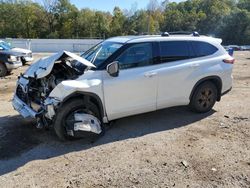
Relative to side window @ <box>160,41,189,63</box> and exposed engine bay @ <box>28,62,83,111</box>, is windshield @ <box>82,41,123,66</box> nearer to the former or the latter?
exposed engine bay @ <box>28,62,83,111</box>

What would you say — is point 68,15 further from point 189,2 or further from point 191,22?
point 189,2

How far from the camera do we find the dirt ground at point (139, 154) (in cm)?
436

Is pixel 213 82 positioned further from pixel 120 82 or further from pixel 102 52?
pixel 102 52

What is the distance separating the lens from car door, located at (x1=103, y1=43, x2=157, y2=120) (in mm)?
5723

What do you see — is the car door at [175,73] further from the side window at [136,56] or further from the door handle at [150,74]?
the side window at [136,56]

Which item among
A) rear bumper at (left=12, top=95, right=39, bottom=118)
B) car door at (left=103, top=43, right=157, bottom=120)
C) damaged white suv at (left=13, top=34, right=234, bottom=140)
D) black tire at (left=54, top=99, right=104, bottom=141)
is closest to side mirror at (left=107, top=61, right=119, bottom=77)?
damaged white suv at (left=13, top=34, right=234, bottom=140)

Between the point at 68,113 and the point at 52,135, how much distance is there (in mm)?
839

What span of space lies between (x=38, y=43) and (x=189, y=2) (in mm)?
76921

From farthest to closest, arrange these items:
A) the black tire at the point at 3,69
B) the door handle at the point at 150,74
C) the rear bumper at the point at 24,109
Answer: the black tire at the point at 3,69 < the door handle at the point at 150,74 < the rear bumper at the point at 24,109

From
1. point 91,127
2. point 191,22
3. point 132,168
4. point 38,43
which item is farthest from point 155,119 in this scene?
point 191,22

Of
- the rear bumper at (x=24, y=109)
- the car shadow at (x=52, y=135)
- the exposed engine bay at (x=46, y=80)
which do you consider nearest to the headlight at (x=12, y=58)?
the car shadow at (x=52, y=135)

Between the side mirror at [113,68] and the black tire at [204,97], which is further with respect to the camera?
the black tire at [204,97]

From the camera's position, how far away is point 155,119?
6863 millimetres

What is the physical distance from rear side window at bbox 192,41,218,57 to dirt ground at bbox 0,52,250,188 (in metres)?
1.41
